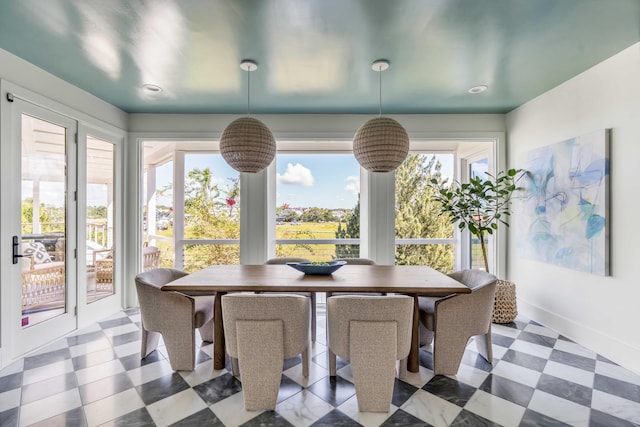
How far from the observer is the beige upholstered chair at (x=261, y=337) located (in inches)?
73.7

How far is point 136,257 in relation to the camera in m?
3.94

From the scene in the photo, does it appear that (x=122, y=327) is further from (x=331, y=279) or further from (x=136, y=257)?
(x=331, y=279)

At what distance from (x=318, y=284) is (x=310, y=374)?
71 centimetres

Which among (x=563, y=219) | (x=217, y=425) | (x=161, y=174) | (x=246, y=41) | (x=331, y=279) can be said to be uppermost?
(x=246, y=41)

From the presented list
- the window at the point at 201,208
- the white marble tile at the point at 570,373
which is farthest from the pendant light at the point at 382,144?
the window at the point at 201,208

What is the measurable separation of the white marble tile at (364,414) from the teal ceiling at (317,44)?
2.50 meters

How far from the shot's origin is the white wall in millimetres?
2385

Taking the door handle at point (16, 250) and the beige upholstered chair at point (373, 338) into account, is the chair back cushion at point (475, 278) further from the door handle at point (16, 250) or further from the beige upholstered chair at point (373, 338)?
the door handle at point (16, 250)

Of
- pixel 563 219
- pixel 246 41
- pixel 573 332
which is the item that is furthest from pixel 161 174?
pixel 573 332

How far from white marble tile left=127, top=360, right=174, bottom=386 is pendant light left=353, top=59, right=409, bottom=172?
2277 mm

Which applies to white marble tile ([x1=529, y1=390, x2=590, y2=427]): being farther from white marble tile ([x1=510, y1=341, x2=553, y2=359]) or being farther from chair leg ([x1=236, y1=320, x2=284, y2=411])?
chair leg ([x1=236, y1=320, x2=284, y2=411])

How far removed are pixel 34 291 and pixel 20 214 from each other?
720 mm

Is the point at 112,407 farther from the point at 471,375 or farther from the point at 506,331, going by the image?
the point at 506,331

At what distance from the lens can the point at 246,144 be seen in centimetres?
235
